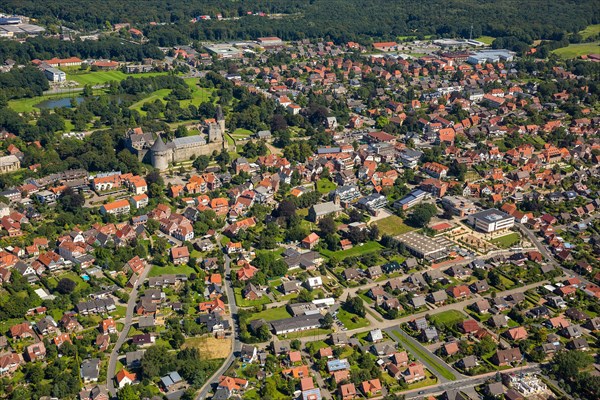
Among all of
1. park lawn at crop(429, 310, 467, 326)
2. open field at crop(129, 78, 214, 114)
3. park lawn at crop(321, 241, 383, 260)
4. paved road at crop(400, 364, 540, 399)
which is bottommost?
park lawn at crop(321, 241, 383, 260)

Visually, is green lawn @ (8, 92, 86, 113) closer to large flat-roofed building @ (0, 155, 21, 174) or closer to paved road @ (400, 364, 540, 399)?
large flat-roofed building @ (0, 155, 21, 174)

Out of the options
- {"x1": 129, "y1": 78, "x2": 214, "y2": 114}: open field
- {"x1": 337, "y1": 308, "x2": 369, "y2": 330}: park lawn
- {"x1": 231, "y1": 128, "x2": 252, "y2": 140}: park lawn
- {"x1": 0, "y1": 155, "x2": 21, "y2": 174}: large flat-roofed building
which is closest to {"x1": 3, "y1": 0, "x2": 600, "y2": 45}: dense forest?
{"x1": 129, "y1": 78, "x2": 214, "y2": 114}: open field

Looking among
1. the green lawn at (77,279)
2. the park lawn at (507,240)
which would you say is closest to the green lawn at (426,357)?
the park lawn at (507,240)

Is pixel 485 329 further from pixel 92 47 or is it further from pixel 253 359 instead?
pixel 92 47

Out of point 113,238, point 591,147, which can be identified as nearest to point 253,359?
point 113,238

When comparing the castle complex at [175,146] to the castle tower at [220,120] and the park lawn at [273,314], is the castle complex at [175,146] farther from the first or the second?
the park lawn at [273,314]
